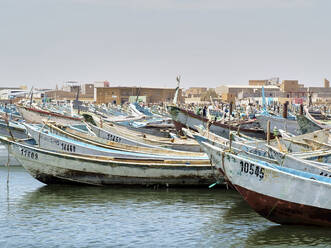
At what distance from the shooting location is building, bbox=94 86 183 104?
124 meters

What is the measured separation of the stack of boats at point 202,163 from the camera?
53.4 feet

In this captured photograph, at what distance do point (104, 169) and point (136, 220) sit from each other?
5.38 m

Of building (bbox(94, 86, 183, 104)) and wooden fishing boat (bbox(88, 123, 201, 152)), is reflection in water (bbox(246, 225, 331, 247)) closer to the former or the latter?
wooden fishing boat (bbox(88, 123, 201, 152))

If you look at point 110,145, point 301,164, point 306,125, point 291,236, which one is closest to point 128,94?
point 306,125

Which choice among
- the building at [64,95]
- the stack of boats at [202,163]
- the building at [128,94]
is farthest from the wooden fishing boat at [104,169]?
the building at [64,95]

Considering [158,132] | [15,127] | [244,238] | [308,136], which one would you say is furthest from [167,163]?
[158,132]

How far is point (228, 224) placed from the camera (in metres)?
17.9

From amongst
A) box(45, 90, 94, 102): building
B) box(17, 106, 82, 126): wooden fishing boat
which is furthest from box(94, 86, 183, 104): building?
box(17, 106, 82, 126): wooden fishing boat

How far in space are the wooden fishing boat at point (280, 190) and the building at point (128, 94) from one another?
105559 millimetres

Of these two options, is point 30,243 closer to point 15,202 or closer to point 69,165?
point 15,202

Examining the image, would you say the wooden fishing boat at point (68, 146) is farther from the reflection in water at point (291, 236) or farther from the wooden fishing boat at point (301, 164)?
the reflection in water at point (291, 236)

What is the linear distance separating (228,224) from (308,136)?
6.78 metres

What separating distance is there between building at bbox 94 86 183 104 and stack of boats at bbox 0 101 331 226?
89582mm

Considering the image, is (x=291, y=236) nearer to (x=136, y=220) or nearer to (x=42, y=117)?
(x=136, y=220)
